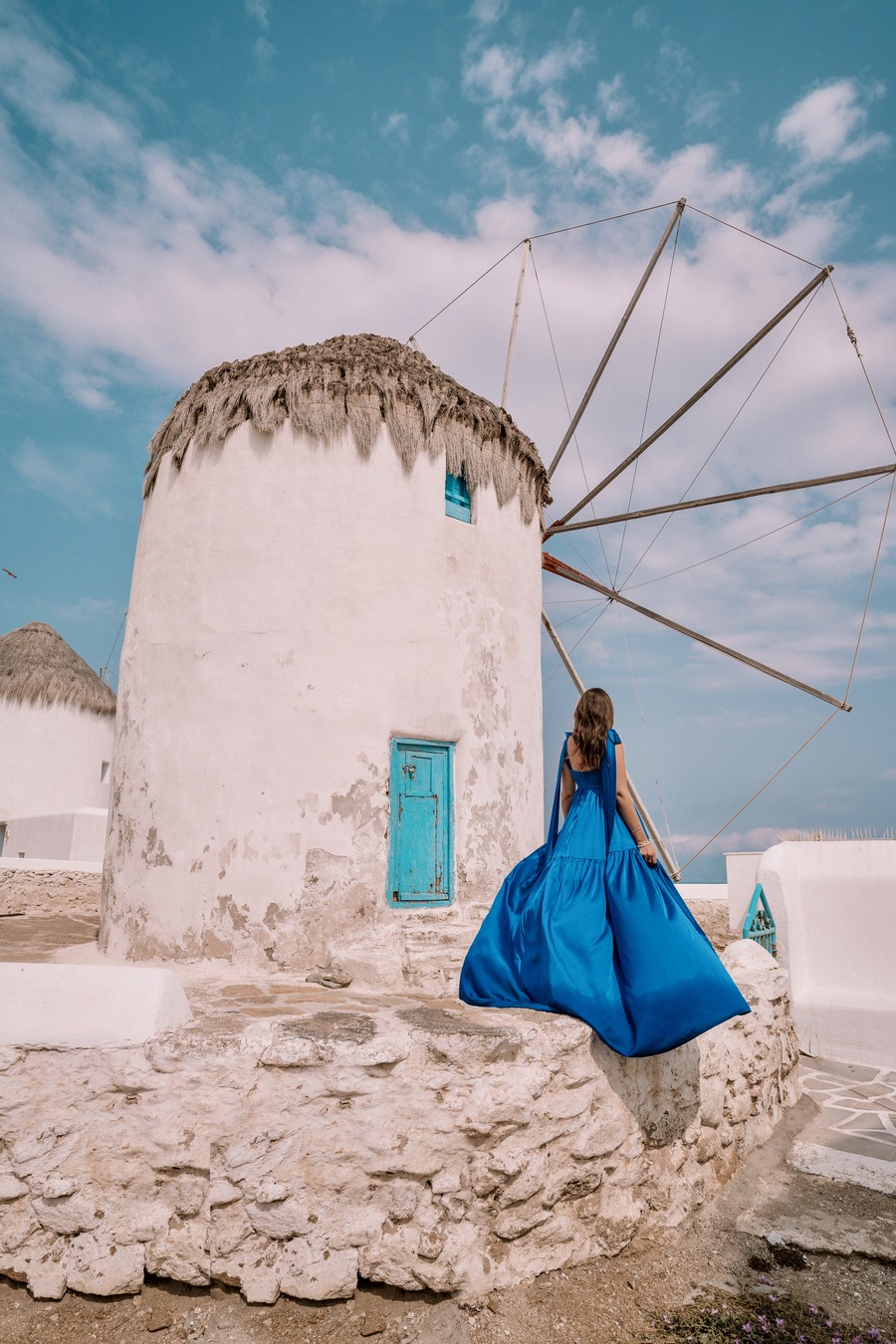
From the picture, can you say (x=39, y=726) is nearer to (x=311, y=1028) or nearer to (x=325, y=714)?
(x=325, y=714)

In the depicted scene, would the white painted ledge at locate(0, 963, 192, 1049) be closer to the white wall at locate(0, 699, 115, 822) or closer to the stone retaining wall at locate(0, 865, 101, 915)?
the stone retaining wall at locate(0, 865, 101, 915)

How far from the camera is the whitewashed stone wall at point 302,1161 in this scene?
2.88 metres

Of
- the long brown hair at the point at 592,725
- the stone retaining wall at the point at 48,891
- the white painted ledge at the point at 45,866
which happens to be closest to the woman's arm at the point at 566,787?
the long brown hair at the point at 592,725

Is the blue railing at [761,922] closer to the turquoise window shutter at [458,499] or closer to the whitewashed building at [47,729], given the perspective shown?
the turquoise window shutter at [458,499]

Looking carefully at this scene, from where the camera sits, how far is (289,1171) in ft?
9.50

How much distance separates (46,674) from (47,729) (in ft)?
4.15

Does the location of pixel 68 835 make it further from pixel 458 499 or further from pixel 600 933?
pixel 600 933

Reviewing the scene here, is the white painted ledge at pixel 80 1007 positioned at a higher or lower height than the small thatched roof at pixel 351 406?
lower

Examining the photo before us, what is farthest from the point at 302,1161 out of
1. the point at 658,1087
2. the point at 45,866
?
the point at 45,866

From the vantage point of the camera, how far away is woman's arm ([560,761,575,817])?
3.87m

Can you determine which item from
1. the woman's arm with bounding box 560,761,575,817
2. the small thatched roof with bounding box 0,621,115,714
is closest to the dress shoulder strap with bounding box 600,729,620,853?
the woman's arm with bounding box 560,761,575,817

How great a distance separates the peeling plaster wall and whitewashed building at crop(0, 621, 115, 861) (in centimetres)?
1102

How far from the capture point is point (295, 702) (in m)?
5.71

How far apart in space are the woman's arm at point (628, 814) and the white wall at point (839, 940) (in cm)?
441
